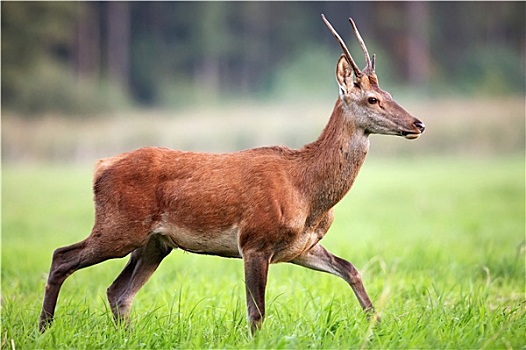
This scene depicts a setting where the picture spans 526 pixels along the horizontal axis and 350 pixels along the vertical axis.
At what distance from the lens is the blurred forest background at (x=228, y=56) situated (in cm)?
3844

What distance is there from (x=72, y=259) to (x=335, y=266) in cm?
197

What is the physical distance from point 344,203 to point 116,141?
48.9ft

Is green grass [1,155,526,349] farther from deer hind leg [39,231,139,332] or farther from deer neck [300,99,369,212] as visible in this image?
deer neck [300,99,369,212]

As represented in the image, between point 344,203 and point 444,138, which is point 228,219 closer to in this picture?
point 344,203

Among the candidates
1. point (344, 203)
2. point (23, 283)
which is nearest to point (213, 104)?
point (344, 203)

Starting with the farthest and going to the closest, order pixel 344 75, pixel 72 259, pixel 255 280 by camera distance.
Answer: pixel 72 259
pixel 344 75
pixel 255 280

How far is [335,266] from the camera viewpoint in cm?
657

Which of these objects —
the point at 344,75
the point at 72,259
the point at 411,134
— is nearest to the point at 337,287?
the point at 411,134

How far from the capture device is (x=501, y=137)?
96.8ft

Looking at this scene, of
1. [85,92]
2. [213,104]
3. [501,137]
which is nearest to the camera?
[501,137]

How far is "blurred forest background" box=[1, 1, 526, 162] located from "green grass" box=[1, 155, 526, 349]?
58.7 feet

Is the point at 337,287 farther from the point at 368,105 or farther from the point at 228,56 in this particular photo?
the point at 228,56

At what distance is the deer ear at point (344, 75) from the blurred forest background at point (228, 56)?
27665 millimetres

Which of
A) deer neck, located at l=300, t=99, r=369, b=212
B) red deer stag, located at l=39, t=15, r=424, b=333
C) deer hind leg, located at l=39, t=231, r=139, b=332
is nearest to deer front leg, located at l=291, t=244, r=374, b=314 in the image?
red deer stag, located at l=39, t=15, r=424, b=333
